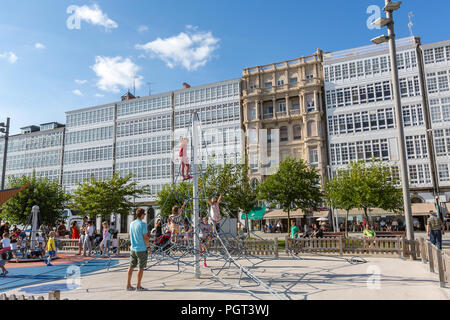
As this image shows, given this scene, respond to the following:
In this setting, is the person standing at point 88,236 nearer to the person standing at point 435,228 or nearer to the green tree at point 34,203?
the person standing at point 435,228

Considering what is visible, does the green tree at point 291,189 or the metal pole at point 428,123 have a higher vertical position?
the metal pole at point 428,123

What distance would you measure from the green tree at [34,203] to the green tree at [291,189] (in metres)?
21.4

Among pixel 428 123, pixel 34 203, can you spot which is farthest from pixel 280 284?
pixel 428 123

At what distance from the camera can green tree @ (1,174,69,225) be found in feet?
113

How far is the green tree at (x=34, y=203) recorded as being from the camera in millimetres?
34469

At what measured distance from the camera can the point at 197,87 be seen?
166 feet

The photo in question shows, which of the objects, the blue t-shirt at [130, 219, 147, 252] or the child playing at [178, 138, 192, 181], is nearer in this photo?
the blue t-shirt at [130, 219, 147, 252]

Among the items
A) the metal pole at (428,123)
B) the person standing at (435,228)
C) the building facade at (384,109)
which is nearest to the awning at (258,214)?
the building facade at (384,109)

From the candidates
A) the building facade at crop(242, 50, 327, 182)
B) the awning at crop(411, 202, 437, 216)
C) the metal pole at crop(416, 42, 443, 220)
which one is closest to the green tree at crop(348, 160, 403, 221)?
the awning at crop(411, 202, 437, 216)

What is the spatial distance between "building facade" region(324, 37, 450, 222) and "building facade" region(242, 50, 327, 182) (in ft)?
4.77

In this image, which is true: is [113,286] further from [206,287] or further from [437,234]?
[437,234]

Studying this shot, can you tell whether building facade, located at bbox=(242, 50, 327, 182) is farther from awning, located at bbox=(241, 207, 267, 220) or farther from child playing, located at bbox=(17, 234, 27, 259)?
child playing, located at bbox=(17, 234, 27, 259)
